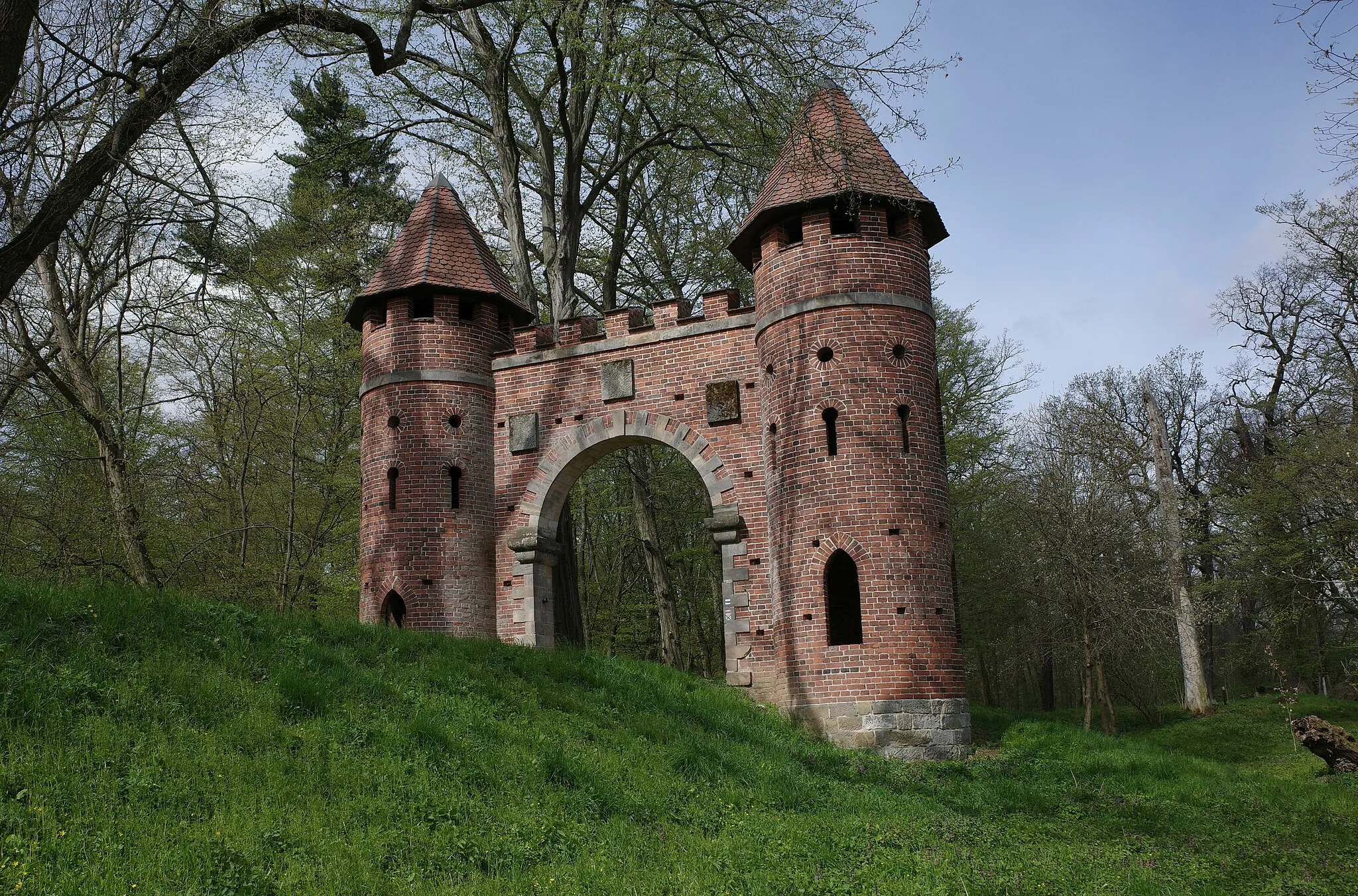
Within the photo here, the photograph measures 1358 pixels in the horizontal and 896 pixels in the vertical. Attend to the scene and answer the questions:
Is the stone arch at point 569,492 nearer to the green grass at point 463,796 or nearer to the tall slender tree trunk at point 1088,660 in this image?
the green grass at point 463,796

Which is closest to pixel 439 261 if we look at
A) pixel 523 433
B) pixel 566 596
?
pixel 523 433

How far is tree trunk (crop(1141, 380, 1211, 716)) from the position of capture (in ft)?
71.8

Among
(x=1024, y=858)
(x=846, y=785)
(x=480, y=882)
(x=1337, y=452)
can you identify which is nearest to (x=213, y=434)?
(x=846, y=785)

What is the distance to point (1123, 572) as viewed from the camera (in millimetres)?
19312

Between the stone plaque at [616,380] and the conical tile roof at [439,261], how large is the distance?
8.08ft

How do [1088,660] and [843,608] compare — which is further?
[1088,660]

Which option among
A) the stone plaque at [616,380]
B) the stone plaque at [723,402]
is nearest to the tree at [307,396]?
the stone plaque at [616,380]

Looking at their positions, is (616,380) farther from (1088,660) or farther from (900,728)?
(1088,660)

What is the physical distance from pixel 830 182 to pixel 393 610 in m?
9.06

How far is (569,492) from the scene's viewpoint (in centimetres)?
1606

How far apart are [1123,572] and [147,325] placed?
17.0m

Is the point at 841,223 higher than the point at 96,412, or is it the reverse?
the point at 841,223

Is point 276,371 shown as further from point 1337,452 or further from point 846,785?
point 1337,452

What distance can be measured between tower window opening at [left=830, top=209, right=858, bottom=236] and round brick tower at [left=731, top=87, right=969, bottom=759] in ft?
0.10
